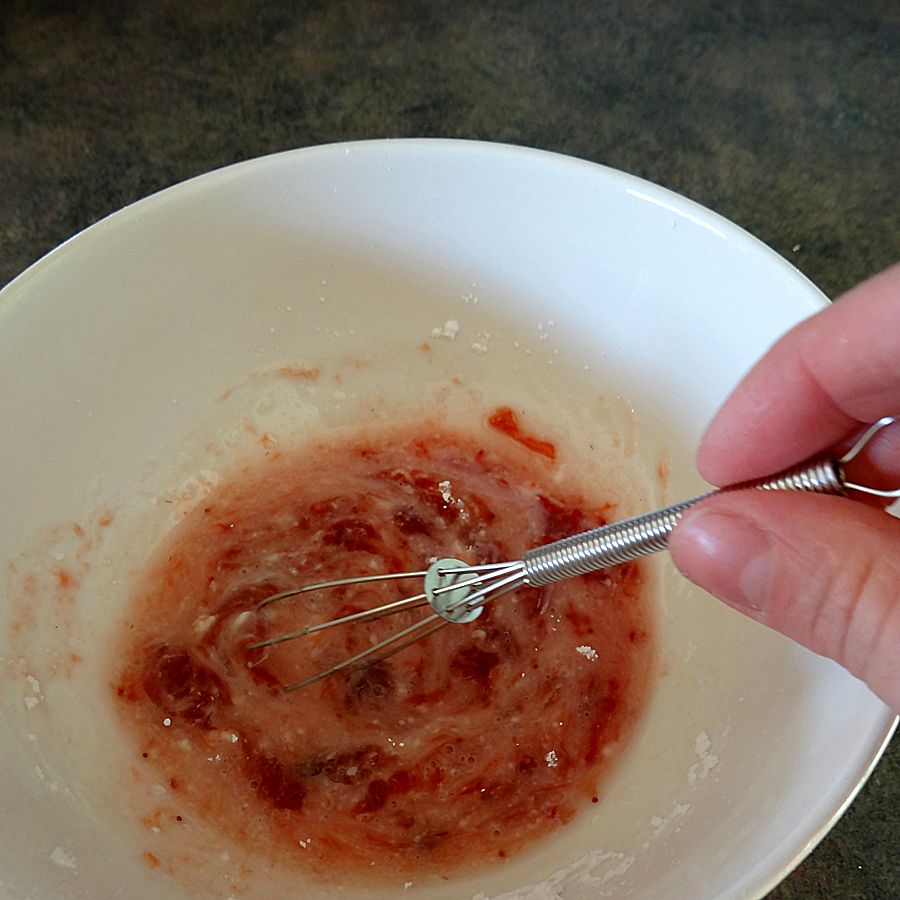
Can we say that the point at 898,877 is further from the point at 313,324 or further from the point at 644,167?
the point at 644,167

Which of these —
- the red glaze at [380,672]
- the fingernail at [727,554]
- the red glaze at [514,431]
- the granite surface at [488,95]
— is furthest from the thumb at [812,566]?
the granite surface at [488,95]

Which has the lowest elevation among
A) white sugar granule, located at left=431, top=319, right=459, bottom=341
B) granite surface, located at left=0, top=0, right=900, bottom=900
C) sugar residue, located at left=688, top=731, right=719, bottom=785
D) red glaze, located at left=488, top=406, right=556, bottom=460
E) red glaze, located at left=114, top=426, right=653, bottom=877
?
red glaze, located at left=114, top=426, right=653, bottom=877

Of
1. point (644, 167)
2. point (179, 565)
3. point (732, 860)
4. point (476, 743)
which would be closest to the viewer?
point (732, 860)

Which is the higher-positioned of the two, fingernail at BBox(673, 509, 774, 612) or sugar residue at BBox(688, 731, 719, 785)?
fingernail at BBox(673, 509, 774, 612)

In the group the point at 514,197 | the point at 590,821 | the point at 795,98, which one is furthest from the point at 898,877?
the point at 795,98

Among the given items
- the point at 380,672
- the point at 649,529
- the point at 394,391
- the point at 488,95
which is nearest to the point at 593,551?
the point at 649,529

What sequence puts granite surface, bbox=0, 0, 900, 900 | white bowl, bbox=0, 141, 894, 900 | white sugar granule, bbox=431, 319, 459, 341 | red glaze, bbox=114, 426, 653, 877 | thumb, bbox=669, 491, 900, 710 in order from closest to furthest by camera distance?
thumb, bbox=669, 491, 900, 710 < white bowl, bbox=0, 141, 894, 900 < red glaze, bbox=114, 426, 653, 877 < white sugar granule, bbox=431, 319, 459, 341 < granite surface, bbox=0, 0, 900, 900

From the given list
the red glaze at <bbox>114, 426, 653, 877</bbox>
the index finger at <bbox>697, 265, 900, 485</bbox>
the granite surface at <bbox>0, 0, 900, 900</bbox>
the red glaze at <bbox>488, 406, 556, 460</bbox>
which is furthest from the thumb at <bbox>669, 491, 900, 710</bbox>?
the granite surface at <bbox>0, 0, 900, 900</bbox>

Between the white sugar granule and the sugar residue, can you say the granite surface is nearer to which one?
the white sugar granule
